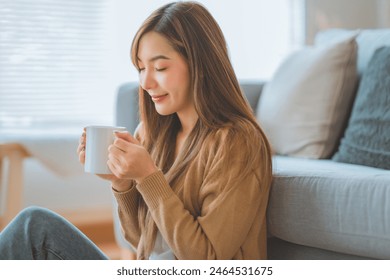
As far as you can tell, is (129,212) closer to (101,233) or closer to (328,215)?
(328,215)

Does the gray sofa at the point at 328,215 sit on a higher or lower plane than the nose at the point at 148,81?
lower

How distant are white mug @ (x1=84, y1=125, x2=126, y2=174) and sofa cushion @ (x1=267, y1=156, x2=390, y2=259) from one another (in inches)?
13.8

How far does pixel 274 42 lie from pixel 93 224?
1176 millimetres

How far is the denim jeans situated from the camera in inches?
46.6

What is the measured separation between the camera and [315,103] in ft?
5.72

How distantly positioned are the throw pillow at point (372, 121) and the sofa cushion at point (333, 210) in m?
0.28

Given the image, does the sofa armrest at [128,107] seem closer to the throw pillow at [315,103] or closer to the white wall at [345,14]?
the throw pillow at [315,103]

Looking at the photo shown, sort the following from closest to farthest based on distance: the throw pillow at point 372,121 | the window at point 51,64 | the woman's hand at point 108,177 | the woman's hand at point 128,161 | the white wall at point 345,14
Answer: the woman's hand at point 128,161, the woman's hand at point 108,177, the throw pillow at point 372,121, the window at point 51,64, the white wall at point 345,14

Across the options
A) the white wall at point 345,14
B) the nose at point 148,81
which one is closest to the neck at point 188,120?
the nose at point 148,81

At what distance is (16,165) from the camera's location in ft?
7.49

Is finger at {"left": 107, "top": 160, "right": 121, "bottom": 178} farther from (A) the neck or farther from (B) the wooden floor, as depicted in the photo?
(B) the wooden floor

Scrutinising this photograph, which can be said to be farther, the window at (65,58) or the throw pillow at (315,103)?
the window at (65,58)

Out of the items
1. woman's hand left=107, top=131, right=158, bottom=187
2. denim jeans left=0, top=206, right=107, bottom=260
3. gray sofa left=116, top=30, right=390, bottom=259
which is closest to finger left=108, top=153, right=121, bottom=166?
woman's hand left=107, top=131, right=158, bottom=187

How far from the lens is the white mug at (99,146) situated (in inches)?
43.0
